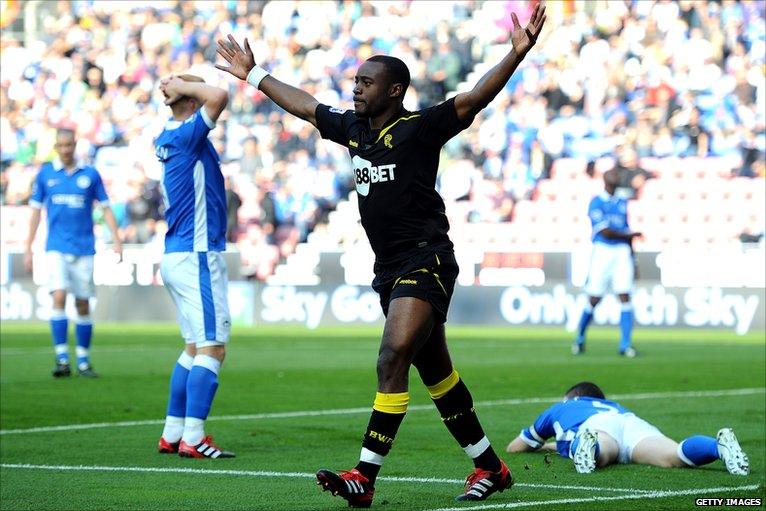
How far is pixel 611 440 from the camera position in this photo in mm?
8016

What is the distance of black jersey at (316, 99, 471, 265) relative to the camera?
22.0 feet

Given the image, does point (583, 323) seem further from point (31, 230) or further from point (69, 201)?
point (31, 230)

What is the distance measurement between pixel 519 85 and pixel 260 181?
5653 mm

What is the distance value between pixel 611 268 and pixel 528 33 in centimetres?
1317

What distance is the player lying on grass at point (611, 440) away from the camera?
25.3 feet

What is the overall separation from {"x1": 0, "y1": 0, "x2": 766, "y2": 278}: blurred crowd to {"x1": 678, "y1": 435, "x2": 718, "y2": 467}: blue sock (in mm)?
18567

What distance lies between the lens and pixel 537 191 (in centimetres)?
2759

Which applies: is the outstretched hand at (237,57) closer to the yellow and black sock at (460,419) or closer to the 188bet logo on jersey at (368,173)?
the 188bet logo on jersey at (368,173)

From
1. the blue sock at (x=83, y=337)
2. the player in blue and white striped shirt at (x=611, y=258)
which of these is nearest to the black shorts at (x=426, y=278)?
the blue sock at (x=83, y=337)

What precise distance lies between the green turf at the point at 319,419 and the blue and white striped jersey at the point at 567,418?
0.53 feet

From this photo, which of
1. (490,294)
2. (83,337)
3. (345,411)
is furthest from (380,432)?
(490,294)

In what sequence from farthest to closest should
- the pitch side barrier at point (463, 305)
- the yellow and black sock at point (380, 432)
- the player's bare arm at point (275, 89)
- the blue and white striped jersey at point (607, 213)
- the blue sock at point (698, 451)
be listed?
the pitch side barrier at point (463, 305)
the blue and white striped jersey at point (607, 213)
the blue sock at point (698, 451)
the player's bare arm at point (275, 89)
the yellow and black sock at point (380, 432)
